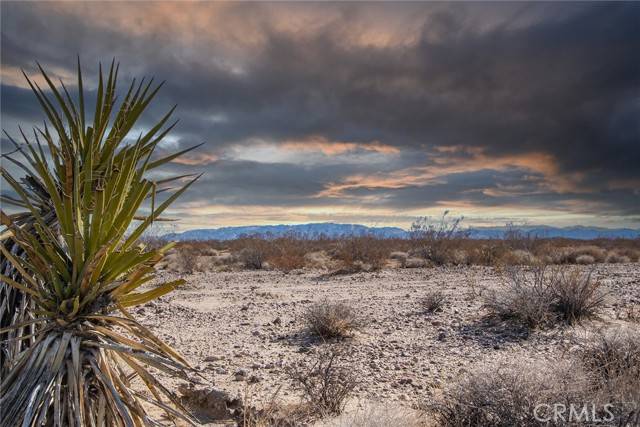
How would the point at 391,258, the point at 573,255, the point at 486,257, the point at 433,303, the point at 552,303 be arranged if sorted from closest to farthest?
the point at 552,303
the point at 433,303
the point at 486,257
the point at 573,255
the point at 391,258

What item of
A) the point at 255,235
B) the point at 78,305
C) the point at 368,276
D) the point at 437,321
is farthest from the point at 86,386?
the point at 255,235

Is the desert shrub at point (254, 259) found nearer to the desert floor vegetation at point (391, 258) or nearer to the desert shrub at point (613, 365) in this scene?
the desert floor vegetation at point (391, 258)

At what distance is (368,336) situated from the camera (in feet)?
21.9

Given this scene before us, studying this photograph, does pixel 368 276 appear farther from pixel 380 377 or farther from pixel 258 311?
pixel 380 377

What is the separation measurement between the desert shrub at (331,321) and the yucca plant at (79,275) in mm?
3787

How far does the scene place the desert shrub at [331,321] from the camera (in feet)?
21.3

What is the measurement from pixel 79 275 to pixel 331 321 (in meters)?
4.40

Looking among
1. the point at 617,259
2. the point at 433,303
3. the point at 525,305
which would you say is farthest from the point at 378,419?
the point at 617,259

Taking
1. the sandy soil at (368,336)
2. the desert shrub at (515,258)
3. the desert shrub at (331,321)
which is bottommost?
the sandy soil at (368,336)

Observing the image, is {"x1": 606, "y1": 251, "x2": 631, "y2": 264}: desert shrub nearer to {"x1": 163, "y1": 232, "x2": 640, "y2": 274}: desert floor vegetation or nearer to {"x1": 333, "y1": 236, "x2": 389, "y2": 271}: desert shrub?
{"x1": 163, "y1": 232, "x2": 640, "y2": 274}: desert floor vegetation

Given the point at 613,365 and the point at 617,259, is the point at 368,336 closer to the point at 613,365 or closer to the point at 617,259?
the point at 613,365

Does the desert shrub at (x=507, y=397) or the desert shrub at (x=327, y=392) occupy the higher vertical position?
the desert shrub at (x=507, y=397)

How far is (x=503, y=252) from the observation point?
17906mm

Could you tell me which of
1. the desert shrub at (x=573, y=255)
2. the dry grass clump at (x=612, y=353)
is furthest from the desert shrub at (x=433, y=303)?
the desert shrub at (x=573, y=255)
